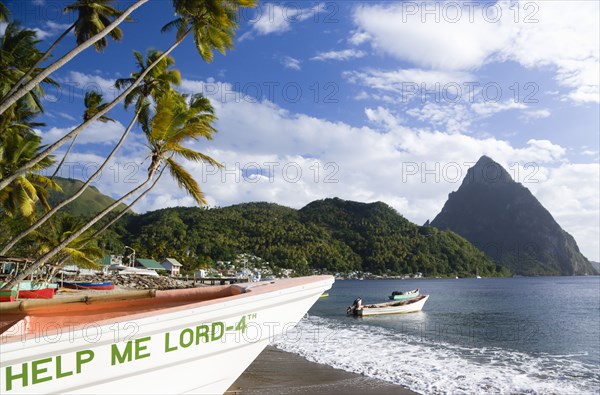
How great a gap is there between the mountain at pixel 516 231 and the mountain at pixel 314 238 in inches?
1231

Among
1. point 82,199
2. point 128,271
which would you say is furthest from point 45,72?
point 82,199

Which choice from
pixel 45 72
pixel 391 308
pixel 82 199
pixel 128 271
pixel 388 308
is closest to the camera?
pixel 45 72

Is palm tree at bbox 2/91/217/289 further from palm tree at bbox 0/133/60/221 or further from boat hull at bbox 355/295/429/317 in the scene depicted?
boat hull at bbox 355/295/429/317

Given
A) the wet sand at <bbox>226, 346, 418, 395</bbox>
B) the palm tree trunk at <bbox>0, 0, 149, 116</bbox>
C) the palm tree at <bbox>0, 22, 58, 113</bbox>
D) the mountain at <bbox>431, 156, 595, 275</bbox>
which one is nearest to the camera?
the palm tree trunk at <bbox>0, 0, 149, 116</bbox>

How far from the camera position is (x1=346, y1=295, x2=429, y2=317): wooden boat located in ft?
84.2

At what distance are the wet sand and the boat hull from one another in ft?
53.3

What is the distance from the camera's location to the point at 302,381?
817cm

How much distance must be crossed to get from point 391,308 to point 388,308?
280mm

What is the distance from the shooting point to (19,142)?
1127cm

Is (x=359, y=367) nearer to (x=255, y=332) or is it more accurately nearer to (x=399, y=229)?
(x=255, y=332)

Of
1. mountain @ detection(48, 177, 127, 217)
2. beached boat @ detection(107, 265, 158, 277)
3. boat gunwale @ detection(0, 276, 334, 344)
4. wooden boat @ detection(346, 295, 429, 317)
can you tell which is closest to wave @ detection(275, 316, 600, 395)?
boat gunwale @ detection(0, 276, 334, 344)

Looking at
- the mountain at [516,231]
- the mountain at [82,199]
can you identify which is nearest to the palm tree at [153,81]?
the mountain at [82,199]

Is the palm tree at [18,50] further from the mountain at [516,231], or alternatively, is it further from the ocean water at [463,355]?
the mountain at [516,231]

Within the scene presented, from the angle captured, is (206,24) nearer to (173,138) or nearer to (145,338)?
(173,138)
